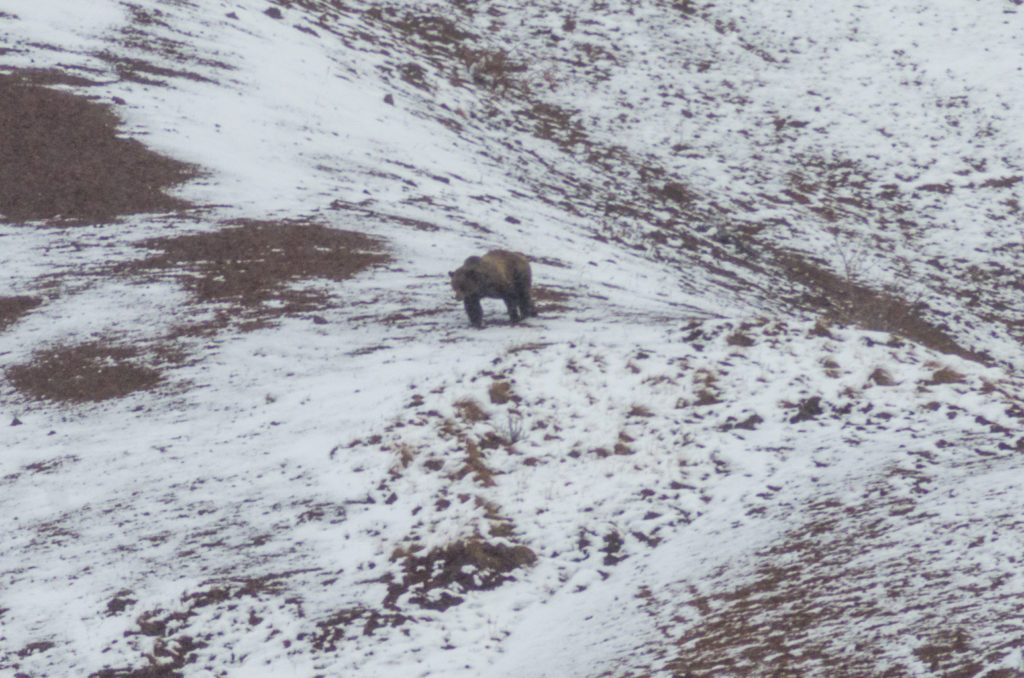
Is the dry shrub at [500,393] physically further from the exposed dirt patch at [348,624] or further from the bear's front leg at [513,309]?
the exposed dirt patch at [348,624]

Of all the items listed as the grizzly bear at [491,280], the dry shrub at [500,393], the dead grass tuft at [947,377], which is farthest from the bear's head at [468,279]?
the dead grass tuft at [947,377]

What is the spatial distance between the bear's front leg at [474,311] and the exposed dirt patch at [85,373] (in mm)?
4388

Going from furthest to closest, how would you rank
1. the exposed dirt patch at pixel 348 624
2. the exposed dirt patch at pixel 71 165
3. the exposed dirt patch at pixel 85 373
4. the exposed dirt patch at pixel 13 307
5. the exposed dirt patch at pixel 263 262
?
the exposed dirt patch at pixel 71 165 → the exposed dirt patch at pixel 263 262 → the exposed dirt patch at pixel 13 307 → the exposed dirt patch at pixel 85 373 → the exposed dirt patch at pixel 348 624

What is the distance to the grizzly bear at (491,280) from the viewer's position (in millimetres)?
14211

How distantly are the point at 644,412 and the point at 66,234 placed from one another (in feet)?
44.4

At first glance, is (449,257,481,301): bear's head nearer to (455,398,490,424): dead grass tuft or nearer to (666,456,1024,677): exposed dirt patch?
(455,398,490,424): dead grass tuft

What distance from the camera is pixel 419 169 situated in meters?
25.3

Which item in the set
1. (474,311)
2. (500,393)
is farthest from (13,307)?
(500,393)

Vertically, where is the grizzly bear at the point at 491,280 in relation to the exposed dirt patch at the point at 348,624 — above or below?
above

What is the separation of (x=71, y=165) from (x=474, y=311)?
470 inches

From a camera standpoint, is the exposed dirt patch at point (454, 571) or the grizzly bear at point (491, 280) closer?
the exposed dirt patch at point (454, 571)

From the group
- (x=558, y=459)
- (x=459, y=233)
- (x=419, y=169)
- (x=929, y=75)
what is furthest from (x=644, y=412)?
(x=929, y=75)

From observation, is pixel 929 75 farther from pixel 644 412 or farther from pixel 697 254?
pixel 644 412

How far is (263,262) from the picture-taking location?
18.0m
